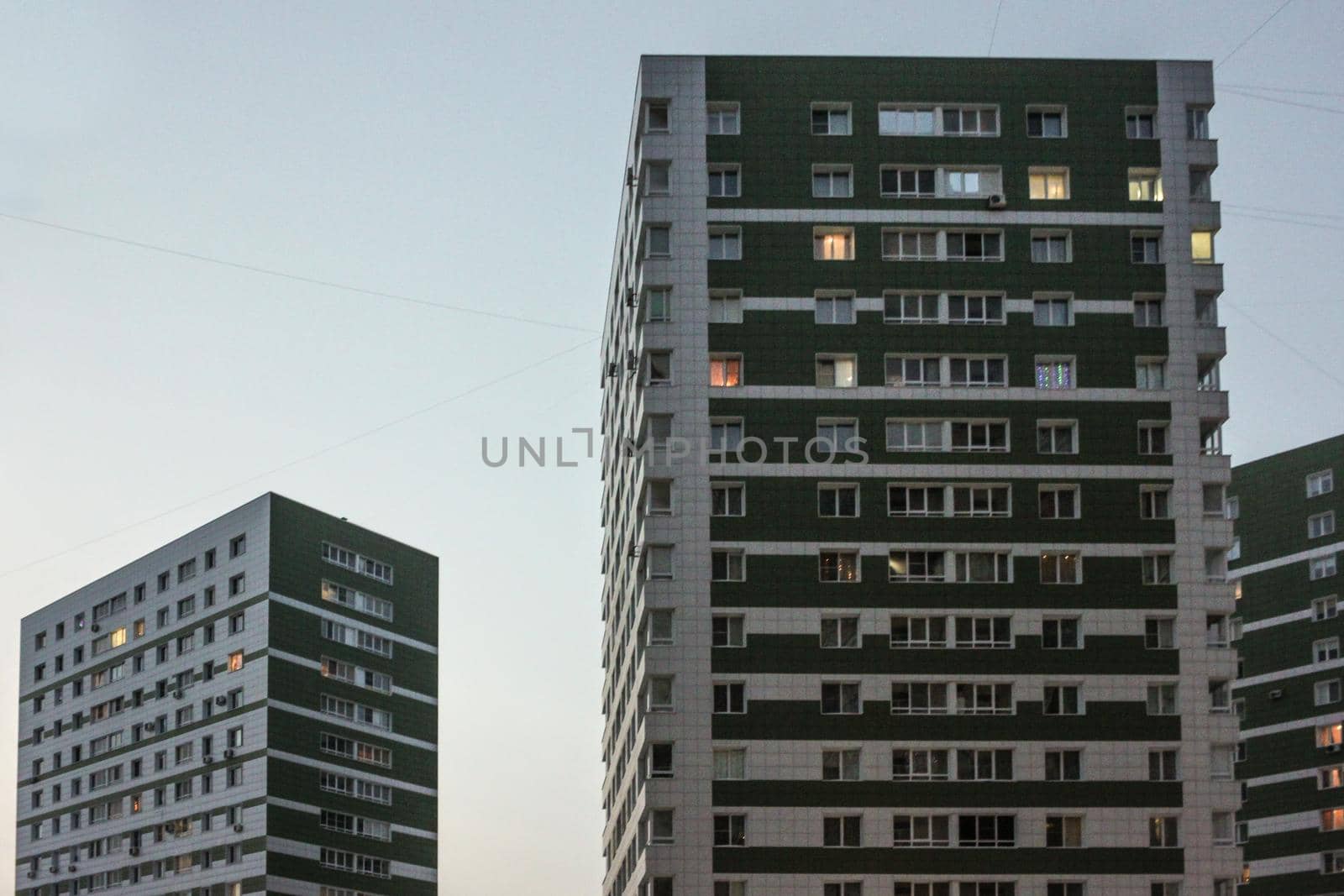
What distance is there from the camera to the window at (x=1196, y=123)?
11075 centimetres

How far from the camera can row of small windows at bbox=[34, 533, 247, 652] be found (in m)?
166

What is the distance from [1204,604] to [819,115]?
1351 inches

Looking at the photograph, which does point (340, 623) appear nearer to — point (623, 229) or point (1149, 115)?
point (623, 229)

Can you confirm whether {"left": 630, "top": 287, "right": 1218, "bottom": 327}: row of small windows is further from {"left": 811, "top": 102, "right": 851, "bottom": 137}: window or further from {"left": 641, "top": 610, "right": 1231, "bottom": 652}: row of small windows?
{"left": 641, "top": 610, "right": 1231, "bottom": 652}: row of small windows

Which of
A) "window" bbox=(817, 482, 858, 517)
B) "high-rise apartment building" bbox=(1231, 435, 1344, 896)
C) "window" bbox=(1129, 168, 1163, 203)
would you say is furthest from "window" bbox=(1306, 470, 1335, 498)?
"window" bbox=(817, 482, 858, 517)

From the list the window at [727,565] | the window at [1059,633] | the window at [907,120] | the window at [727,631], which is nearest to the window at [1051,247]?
the window at [907,120]

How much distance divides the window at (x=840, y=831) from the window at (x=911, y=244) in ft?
102

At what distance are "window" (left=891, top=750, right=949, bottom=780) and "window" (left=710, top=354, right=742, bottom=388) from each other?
2182 centimetres

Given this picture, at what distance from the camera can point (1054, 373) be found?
10744 cm

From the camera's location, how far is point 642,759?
104 m

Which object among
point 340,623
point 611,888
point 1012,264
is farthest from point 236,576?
point 1012,264

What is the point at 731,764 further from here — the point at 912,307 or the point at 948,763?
the point at 912,307

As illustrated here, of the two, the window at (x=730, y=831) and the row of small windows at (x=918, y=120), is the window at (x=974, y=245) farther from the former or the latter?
the window at (x=730, y=831)

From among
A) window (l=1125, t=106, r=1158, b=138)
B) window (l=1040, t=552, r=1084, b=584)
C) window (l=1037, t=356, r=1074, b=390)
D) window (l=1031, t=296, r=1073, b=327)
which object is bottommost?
window (l=1040, t=552, r=1084, b=584)
